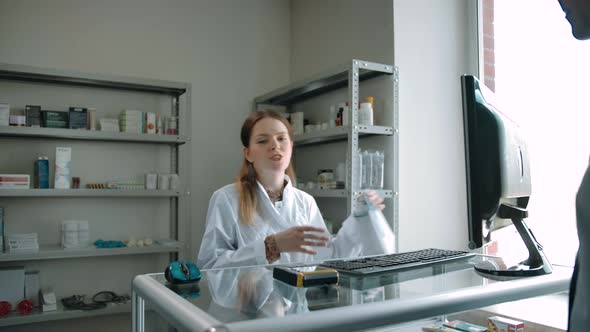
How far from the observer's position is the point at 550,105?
2258 millimetres

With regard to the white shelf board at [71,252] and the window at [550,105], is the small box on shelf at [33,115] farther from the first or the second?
the window at [550,105]

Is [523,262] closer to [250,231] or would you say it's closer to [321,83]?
[250,231]

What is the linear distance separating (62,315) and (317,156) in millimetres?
1765

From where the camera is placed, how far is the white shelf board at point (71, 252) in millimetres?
2422

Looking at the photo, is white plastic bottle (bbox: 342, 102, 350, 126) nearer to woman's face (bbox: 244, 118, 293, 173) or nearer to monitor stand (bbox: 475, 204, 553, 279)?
woman's face (bbox: 244, 118, 293, 173)

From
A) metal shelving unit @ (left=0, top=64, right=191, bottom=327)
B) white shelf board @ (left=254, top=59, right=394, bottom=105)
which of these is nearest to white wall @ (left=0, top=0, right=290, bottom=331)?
metal shelving unit @ (left=0, top=64, right=191, bottom=327)

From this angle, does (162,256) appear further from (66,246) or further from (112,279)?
(66,246)

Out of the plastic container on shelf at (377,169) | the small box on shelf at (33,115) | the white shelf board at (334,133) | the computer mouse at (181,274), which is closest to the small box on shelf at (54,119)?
the small box on shelf at (33,115)

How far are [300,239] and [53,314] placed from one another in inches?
68.4

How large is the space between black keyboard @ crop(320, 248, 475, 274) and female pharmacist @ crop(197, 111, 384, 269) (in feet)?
1.26

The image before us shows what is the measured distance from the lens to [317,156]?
3.18 meters

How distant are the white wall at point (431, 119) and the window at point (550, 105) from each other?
0.28 metres

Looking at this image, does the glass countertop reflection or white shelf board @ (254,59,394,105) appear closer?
the glass countertop reflection

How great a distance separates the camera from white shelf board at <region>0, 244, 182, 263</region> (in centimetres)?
242
